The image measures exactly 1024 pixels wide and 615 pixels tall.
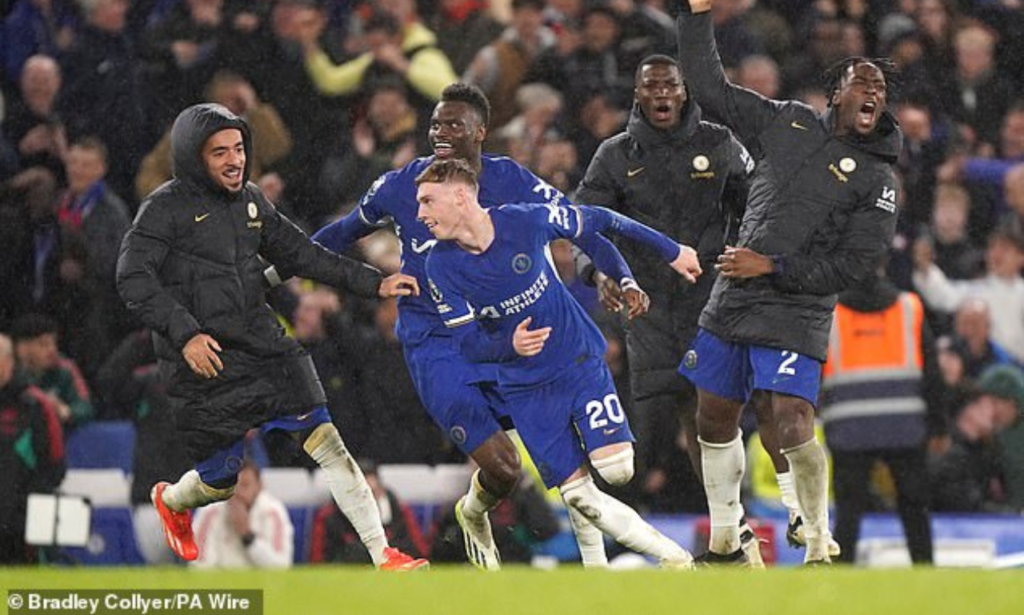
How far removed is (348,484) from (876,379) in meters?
3.60

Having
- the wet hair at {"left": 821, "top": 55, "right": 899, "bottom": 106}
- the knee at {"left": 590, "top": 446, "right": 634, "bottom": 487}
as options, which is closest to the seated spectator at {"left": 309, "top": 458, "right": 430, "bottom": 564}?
the knee at {"left": 590, "top": 446, "right": 634, "bottom": 487}

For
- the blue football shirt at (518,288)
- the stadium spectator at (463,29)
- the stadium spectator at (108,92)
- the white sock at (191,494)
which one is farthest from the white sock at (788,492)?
the stadium spectator at (108,92)

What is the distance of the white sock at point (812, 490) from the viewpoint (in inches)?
367

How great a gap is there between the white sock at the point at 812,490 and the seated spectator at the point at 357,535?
301cm

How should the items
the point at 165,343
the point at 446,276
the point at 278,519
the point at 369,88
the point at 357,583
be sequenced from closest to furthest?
the point at 357,583 < the point at 446,276 < the point at 165,343 < the point at 278,519 < the point at 369,88

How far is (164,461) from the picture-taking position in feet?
40.4

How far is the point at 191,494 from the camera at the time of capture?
32.0ft

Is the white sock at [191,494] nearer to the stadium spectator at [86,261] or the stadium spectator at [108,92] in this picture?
the stadium spectator at [86,261]

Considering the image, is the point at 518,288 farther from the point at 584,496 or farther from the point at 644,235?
the point at 584,496

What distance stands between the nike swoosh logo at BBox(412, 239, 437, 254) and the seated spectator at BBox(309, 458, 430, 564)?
2423 millimetres

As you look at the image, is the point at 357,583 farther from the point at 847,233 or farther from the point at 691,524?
the point at 691,524

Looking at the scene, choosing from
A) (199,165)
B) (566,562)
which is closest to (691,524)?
(566,562)

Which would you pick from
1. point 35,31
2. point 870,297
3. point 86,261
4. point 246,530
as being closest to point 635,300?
point 870,297

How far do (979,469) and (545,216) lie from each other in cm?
465
